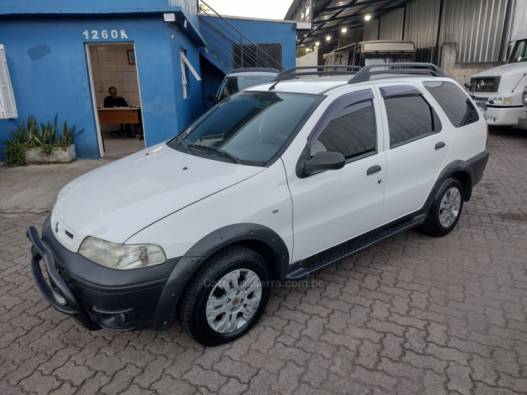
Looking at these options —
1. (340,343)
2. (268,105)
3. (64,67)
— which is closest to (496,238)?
(340,343)

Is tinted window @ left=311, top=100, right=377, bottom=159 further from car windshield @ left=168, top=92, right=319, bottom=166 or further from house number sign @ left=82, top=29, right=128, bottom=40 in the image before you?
house number sign @ left=82, top=29, right=128, bottom=40

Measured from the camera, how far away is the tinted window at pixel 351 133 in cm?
303

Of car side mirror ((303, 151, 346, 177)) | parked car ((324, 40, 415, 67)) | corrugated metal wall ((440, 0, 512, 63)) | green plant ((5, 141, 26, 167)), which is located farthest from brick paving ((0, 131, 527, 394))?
corrugated metal wall ((440, 0, 512, 63))

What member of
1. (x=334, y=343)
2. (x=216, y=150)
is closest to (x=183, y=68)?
(x=216, y=150)

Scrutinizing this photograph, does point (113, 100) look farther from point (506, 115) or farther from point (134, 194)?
point (506, 115)

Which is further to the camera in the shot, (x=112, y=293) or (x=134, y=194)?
(x=134, y=194)

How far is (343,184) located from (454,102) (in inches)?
80.8

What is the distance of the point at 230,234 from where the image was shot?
2471 millimetres

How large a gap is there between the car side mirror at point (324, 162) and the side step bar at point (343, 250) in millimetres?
737

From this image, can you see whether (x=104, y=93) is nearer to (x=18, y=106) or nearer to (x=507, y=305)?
(x=18, y=106)

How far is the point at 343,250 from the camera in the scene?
129 inches

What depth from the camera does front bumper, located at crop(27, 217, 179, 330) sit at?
7.30 feet

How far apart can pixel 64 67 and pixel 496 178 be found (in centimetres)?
842

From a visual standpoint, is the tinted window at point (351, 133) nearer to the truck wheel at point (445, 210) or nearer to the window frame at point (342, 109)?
the window frame at point (342, 109)
